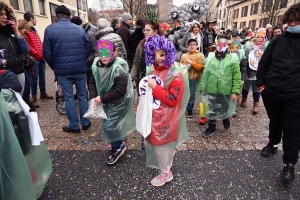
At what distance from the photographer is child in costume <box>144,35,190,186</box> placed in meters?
2.04

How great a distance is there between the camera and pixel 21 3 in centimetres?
1190

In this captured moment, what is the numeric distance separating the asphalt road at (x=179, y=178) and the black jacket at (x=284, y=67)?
3.20ft

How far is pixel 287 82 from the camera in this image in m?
2.33

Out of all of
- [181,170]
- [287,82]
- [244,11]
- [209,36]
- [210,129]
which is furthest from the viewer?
[244,11]

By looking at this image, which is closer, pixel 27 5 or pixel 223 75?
pixel 223 75

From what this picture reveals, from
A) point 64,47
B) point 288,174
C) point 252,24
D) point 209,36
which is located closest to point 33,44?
point 64,47

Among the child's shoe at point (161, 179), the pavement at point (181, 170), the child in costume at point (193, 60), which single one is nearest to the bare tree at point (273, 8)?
the child in costume at point (193, 60)

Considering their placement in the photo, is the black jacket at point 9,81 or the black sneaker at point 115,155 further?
the black sneaker at point 115,155

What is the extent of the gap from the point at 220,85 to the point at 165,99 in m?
1.54

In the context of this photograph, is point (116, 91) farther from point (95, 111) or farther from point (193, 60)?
point (193, 60)

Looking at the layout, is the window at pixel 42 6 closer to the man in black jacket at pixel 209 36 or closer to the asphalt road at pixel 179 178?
the man in black jacket at pixel 209 36

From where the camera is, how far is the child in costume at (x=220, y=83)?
10.4 feet

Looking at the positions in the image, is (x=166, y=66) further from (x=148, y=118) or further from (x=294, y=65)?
(x=294, y=65)

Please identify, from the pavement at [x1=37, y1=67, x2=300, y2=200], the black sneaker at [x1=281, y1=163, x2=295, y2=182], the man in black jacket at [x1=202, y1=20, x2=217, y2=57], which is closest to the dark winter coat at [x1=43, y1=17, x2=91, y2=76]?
the pavement at [x1=37, y1=67, x2=300, y2=200]
